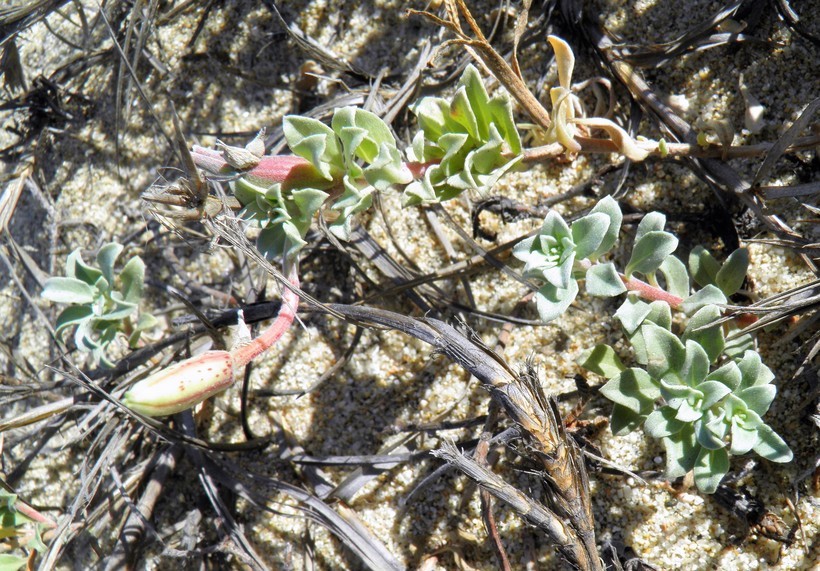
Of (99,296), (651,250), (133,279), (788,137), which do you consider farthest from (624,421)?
(99,296)

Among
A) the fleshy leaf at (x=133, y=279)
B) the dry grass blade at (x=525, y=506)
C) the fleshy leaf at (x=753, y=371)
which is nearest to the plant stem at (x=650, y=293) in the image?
the fleshy leaf at (x=753, y=371)

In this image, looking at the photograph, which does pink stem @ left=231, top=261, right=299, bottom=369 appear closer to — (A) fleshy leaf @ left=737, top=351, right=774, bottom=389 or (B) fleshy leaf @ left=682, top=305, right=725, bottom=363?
(B) fleshy leaf @ left=682, top=305, right=725, bottom=363

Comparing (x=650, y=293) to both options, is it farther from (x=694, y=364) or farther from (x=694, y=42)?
(x=694, y=42)

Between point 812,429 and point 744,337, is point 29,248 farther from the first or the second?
point 812,429

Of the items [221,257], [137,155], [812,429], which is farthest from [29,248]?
[812,429]

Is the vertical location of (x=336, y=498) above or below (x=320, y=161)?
below
